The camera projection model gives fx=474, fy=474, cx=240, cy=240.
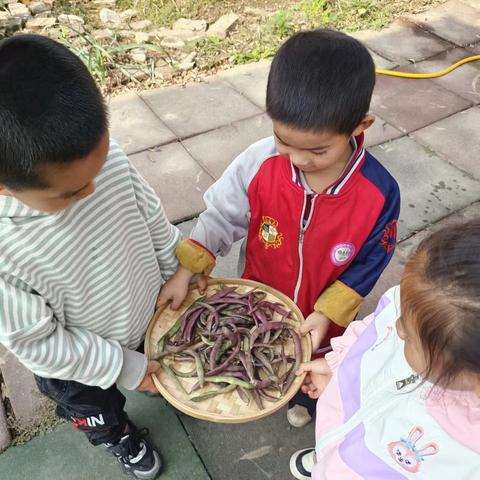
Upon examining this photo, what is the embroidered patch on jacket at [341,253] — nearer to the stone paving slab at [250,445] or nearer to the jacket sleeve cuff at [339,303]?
the jacket sleeve cuff at [339,303]

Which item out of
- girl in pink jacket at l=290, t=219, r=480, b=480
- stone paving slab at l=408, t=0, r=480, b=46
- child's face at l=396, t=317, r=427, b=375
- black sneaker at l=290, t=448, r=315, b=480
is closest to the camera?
girl in pink jacket at l=290, t=219, r=480, b=480

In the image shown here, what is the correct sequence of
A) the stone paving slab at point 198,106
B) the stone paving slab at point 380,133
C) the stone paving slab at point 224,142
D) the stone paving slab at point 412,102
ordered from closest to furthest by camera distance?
1. the stone paving slab at point 224,142
2. the stone paving slab at point 380,133
3. the stone paving slab at point 198,106
4. the stone paving slab at point 412,102

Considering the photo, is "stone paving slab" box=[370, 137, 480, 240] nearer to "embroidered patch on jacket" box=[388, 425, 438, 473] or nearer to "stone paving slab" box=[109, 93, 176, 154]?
"stone paving slab" box=[109, 93, 176, 154]

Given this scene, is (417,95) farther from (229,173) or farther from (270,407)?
(270,407)

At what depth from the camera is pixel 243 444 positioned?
2.21 m

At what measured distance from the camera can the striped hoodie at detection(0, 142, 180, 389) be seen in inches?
49.7

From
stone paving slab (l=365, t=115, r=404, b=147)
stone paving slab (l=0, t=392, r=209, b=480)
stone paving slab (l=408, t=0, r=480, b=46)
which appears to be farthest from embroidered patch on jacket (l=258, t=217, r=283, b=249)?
stone paving slab (l=408, t=0, r=480, b=46)

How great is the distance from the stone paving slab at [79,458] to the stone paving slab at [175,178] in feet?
4.65

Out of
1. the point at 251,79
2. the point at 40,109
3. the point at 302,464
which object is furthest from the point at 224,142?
the point at 40,109

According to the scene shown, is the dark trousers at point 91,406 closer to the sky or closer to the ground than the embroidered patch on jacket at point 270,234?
closer to the ground

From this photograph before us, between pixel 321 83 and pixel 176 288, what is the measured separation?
0.95m

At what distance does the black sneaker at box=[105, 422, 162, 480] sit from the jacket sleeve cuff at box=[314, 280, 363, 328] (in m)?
0.95

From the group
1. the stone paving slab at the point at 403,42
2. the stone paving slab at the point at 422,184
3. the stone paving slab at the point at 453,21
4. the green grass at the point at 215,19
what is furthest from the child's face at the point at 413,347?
the stone paving slab at the point at 453,21

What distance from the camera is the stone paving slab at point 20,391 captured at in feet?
7.34
